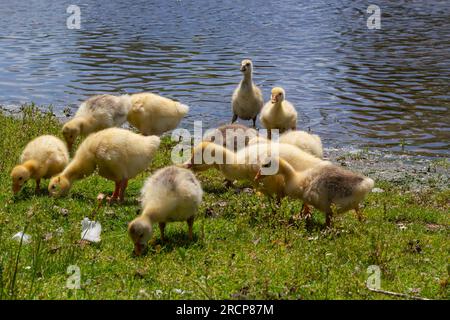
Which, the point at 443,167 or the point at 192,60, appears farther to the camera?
the point at 192,60

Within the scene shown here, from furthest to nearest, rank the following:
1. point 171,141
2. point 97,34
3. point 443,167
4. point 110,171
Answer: point 97,34 < point 171,141 < point 443,167 < point 110,171

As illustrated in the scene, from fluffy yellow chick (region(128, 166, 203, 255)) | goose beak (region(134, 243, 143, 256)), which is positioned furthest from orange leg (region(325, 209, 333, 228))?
goose beak (region(134, 243, 143, 256))

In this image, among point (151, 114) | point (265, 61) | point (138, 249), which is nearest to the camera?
point (138, 249)

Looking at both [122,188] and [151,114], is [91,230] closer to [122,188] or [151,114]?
[122,188]


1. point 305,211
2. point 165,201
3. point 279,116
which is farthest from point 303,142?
point 165,201

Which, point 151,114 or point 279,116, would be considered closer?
point 151,114
